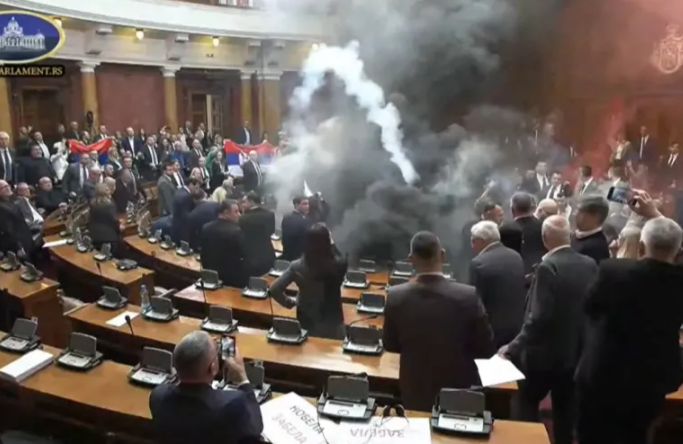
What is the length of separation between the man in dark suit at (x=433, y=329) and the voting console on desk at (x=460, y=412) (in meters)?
0.25

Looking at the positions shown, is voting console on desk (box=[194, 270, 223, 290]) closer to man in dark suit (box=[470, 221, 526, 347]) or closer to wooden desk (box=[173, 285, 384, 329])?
wooden desk (box=[173, 285, 384, 329])

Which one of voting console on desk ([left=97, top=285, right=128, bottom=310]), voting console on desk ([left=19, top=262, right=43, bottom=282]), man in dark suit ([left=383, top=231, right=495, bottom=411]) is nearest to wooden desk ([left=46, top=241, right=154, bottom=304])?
voting console on desk ([left=19, top=262, right=43, bottom=282])

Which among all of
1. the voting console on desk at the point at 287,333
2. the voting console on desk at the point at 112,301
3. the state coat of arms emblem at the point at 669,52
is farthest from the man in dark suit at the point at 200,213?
the state coat of arms emblem at the point at 669,52

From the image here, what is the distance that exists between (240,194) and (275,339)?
7.02 metres

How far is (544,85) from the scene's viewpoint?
665 inches

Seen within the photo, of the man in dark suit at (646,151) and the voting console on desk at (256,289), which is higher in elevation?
the man in dark suit at (646,151)

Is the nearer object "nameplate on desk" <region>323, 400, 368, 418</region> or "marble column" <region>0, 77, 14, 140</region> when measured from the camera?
"nameplate on desk" <region>323, 400, 368, 418</region>

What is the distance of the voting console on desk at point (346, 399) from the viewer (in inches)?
144

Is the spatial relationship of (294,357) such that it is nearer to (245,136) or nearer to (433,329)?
(433,329)

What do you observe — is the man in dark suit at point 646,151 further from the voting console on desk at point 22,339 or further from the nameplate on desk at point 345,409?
the voting console on desk at point 22,339

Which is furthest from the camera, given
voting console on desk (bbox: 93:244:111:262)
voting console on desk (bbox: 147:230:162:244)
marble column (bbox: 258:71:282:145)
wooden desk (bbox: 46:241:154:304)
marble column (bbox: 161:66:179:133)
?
marble column (bbox: 258:71:282:145)

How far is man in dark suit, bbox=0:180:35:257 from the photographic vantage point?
29.2ft

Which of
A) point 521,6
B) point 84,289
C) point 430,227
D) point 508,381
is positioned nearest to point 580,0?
point 521,6

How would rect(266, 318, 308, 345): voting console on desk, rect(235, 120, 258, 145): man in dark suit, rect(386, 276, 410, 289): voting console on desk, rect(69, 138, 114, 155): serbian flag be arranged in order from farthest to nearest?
rect(235, 120, 258, 145): man in dark suit < rect(69, 138, 114, 155): serbian flag < rect(386, 276, 410, 289): voting console on desk < rect(266, 318, 308, 345): voting console on desk
